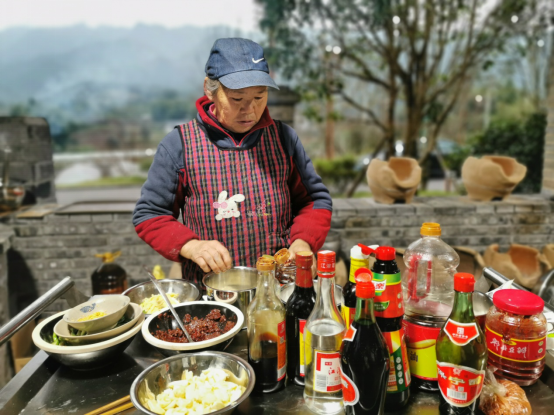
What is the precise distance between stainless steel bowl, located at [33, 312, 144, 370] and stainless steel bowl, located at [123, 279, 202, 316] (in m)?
0.30

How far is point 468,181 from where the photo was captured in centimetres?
Answer: 373

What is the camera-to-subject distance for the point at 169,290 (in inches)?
61.7

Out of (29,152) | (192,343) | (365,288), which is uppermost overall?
(29,152)

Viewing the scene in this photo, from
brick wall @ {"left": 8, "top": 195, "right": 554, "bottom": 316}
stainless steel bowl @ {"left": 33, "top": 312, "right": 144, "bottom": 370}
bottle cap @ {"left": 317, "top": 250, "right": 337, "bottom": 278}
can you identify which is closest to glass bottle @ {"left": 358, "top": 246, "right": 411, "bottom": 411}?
bottle cap @ {"left": 317, "top": 250, "right": 337, "bottom": 278}

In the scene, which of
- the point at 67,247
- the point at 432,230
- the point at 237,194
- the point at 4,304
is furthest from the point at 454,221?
the point at 4,304

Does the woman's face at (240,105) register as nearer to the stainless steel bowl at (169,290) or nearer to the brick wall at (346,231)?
the stainless steel bowl at (169,290)

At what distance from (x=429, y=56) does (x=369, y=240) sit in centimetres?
354

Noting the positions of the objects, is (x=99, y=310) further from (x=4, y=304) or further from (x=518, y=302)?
(x=4, y=304)

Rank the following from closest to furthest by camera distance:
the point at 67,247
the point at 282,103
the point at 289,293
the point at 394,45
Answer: the point at 289,293
the point at 67,247
the point at 282,103
the point at 394,45

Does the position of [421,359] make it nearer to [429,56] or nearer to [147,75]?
[429,56]

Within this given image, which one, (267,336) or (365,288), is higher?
(365,288)

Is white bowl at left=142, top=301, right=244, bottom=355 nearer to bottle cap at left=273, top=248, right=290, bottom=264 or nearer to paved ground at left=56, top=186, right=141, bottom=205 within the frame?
bottle cap at left=273, top=248, right=290, bottom=264

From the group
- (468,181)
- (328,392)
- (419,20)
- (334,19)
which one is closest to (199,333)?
(328,392)

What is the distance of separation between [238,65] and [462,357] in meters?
1.15
